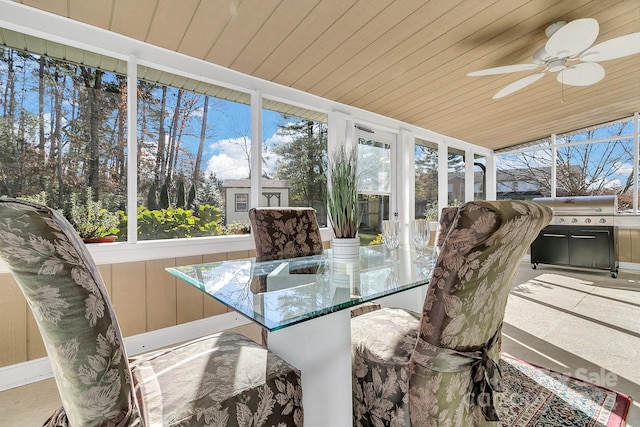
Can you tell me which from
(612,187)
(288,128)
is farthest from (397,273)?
(612,187)

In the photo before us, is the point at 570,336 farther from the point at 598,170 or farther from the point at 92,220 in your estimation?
the point at 598,170

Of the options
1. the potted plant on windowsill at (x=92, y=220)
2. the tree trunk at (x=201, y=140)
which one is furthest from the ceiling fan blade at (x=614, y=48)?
the potted plant on windowsill at (x=92, y=220)

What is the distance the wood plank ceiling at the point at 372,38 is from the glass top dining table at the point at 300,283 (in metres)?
1.69

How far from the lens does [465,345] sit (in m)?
0.98

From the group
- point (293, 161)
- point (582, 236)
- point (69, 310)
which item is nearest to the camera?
point (69, 310)

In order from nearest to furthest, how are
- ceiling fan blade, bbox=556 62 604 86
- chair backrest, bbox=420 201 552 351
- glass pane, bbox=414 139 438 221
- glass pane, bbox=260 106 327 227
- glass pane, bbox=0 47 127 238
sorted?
1. chair backrest, bbox=420 201 552 351
2. glass pane, bbox=0 47 127 238
3. ceiling fan blade, bbox=556 62 604 86
4. glass pane, bbox=260 106 327 227
5. glass pane, bbox=414 139 438 221

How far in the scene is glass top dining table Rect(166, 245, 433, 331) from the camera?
0.99 metres

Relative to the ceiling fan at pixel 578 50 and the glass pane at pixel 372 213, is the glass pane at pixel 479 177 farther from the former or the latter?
the ceiling fan at pixel 578 50

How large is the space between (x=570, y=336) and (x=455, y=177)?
3862mm

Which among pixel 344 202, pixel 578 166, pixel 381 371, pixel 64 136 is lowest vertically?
pixel 381 371

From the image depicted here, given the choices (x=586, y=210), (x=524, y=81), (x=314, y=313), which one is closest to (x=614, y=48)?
(x=524, y=81)

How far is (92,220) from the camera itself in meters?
2.24

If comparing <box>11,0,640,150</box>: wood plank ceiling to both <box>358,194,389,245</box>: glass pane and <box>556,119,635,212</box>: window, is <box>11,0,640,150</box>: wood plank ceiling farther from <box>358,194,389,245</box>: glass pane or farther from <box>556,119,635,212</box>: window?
<box>556,119,635,212</box>: window

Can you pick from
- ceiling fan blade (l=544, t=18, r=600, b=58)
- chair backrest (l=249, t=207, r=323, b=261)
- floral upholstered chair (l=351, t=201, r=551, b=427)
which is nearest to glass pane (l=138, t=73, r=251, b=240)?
chair backrest (l=249, t=207, r=323, b=261)
